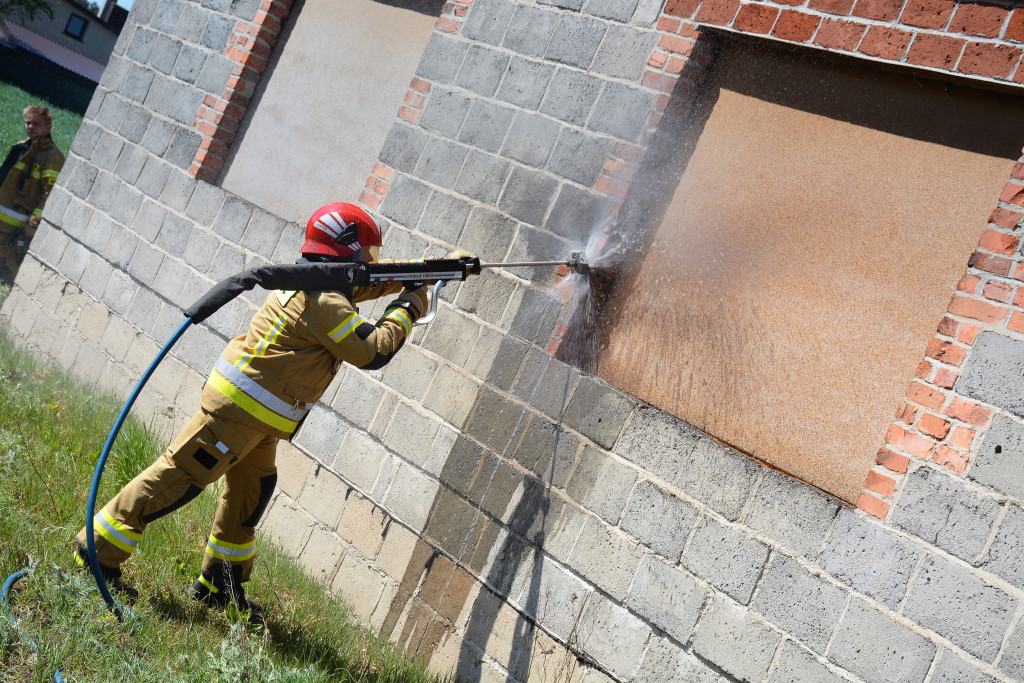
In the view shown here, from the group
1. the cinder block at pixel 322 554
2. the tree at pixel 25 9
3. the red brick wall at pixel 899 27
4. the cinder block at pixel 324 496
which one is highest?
the tree at pixel 25 9

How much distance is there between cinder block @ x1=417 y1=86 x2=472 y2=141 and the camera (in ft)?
16.8

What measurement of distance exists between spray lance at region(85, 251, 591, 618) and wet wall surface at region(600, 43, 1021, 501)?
0.80 m

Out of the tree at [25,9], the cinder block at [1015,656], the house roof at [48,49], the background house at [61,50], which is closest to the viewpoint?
the cinder block at [1015,656]

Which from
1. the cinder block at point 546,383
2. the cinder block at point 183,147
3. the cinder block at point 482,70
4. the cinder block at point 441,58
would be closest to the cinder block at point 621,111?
the cinder block at point 482,70

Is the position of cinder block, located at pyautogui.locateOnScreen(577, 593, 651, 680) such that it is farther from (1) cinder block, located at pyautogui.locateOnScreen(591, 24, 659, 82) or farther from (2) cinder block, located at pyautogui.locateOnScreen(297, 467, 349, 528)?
(1) cinder block, located at pyautogui.locateOnScreen(591, 24, 659, 82)

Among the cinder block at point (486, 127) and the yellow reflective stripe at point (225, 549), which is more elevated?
the cinder block at point (486, 127)

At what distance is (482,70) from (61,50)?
3507 centimetres

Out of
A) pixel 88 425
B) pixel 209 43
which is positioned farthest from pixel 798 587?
pixel 209 43

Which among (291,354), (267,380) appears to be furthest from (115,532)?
(291,354)

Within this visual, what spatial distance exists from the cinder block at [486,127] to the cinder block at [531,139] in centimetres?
6

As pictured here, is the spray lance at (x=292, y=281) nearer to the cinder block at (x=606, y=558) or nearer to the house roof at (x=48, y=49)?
the cinder block at (x=606, y=558)

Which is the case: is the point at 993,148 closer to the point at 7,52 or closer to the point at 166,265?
the point at 166,265

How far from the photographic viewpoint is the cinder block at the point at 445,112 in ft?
16.8

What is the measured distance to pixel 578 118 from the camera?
15.3 feet
